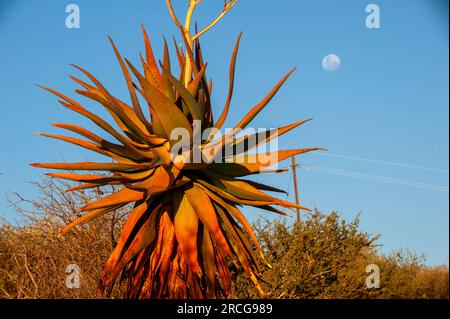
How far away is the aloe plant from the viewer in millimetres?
6059

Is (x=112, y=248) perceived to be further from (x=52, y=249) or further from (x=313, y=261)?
(x=313, y=261)

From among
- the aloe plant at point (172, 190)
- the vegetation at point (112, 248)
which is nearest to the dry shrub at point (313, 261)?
the vegetation at point (112, 248)

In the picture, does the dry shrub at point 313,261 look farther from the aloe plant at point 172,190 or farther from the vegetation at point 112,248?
Result: the aloe plant at point 172,190

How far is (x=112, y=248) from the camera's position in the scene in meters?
8.17

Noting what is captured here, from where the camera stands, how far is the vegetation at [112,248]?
289 inches

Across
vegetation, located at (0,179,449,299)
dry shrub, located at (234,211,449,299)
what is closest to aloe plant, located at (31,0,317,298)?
vegetation, located at (0,179,449,299)

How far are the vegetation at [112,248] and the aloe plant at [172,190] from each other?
0.81 meters

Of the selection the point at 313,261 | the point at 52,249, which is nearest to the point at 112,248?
the point at 52,249

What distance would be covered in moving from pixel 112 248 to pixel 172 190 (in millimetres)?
2310

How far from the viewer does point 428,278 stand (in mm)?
22734

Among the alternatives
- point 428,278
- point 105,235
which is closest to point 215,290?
point 105,235

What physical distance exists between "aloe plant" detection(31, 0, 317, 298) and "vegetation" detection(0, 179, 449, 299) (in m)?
0.81

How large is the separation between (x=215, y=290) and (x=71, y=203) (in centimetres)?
368

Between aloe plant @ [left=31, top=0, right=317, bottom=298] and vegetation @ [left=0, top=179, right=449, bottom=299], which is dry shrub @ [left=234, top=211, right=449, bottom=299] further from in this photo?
aloe plant @ [left=31, top=0, right=317, bottom=298]
